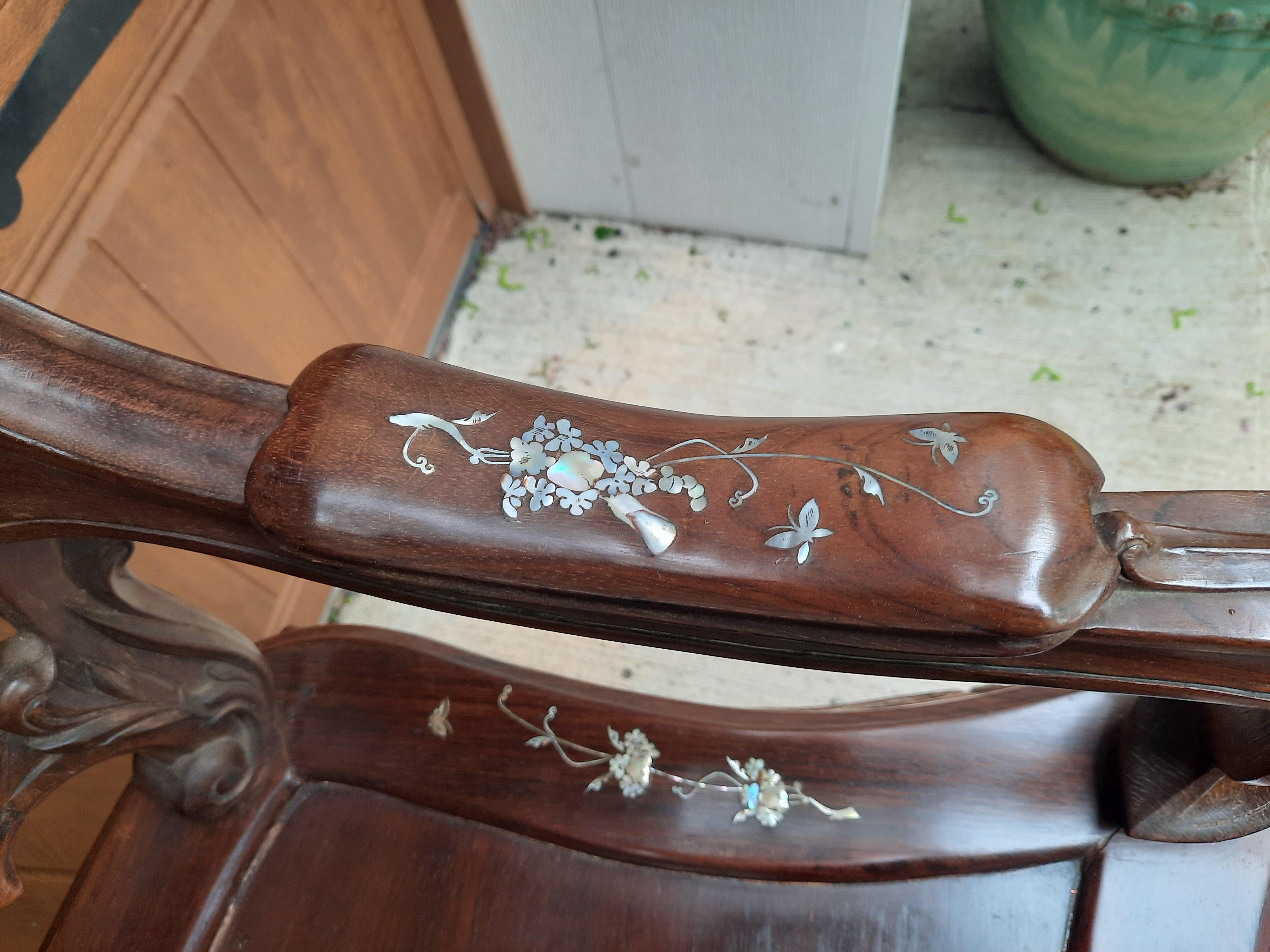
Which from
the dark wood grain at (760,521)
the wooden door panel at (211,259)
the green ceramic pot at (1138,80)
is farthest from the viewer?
the green ceramic pot at (1138,80)

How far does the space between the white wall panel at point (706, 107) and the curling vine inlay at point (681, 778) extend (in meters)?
1.20

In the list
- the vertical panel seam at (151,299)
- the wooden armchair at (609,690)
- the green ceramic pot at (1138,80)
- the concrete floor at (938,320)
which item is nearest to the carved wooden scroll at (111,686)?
the wooden armchair at (609,690)

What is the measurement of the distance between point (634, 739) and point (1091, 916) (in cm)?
34

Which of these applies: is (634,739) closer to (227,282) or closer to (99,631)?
(99,631)

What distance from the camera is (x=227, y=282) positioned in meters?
1.22

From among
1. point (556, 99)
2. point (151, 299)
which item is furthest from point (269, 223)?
point (556, 99)

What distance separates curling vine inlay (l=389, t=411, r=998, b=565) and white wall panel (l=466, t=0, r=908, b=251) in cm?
120

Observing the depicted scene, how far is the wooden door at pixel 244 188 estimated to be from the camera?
95cm

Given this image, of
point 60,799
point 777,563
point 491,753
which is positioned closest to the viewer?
point 777,563

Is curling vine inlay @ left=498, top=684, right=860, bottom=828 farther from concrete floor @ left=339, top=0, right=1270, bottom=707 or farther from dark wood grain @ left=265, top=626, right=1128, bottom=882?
concrete floor @ left=339, top=0, right=1270, bottom=707

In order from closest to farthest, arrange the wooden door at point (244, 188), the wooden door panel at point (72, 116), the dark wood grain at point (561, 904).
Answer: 1. the dark wood grain at point (561, 904)
2. the wooden door panel at point (72, 116)
3. the wooden door at point (244, 188)

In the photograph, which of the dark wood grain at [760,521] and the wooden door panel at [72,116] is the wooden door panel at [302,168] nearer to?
the wooden door panel at [72,116]

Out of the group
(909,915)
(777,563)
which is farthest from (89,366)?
(909,915)

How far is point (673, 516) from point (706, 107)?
138 centimetres
